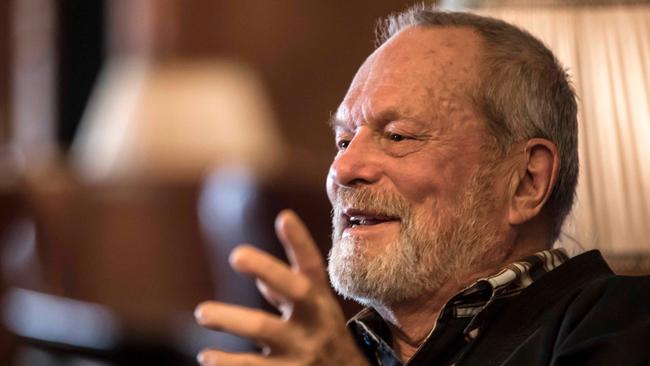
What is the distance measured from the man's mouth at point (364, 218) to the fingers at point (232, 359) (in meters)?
0.45

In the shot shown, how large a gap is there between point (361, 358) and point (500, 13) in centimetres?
96

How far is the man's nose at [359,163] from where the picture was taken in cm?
201

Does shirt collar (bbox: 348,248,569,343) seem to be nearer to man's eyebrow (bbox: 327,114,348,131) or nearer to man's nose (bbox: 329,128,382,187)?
man's nose (bbox: 329,128,382,187)

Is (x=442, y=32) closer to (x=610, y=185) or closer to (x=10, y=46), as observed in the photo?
(x=610, y=185)

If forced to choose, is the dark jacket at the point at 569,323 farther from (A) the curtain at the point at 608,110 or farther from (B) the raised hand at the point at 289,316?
(A) the curtain at the point at 608,110

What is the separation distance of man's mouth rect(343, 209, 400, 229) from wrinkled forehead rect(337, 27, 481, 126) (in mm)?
185

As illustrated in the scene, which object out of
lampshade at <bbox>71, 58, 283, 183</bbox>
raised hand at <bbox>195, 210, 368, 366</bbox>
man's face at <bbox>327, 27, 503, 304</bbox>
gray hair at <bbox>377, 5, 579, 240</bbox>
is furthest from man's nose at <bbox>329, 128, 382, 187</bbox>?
lampshade at <bbox>71, 58, 283, 183</bbox>

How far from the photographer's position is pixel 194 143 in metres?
4.48

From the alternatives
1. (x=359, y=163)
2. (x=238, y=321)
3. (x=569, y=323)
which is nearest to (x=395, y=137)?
(x=359, y=163)

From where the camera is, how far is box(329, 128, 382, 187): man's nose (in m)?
2.01

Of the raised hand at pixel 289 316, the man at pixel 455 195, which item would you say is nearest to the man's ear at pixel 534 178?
the man at pixel 455 195

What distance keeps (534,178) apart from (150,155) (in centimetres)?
258

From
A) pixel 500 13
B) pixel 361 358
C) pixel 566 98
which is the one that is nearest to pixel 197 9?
pixel 500 13

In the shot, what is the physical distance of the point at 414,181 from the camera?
2.01m
